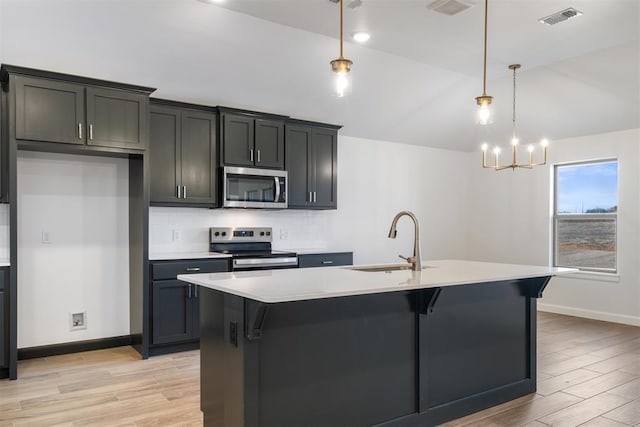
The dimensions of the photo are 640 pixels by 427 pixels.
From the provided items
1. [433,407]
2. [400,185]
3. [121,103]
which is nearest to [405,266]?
[433,407]

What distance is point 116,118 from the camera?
3980mm

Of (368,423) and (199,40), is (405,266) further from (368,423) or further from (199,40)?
(199,40)

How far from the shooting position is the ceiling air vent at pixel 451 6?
330 centimetres

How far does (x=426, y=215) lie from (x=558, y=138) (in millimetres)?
2079

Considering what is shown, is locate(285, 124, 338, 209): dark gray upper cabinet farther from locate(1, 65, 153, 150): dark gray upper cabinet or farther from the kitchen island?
the kitchen island

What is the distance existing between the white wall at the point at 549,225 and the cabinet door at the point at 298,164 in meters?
3.26

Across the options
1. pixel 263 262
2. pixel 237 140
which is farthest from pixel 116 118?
pixel 263 262

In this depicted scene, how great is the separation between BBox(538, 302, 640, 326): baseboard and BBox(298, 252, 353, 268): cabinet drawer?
9.88 feet

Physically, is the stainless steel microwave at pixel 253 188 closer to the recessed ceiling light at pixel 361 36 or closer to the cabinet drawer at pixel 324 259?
the cabinet drawer at pixel 324 259

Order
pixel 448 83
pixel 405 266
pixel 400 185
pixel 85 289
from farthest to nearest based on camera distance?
pixel 400 185 → pixel 448 83 → pixel 85 289 → pixel 405 266

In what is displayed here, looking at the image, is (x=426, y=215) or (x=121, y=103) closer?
(x=121, y=103)

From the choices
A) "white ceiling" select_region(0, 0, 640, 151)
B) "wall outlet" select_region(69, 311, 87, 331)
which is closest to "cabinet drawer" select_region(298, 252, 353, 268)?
"white ceiling" select_region(0, 0, 640, 151)

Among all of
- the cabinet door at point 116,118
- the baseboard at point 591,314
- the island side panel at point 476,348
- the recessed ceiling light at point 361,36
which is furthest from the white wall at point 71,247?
the baseboard at point 591,314

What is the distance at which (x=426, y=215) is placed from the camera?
712 cm
